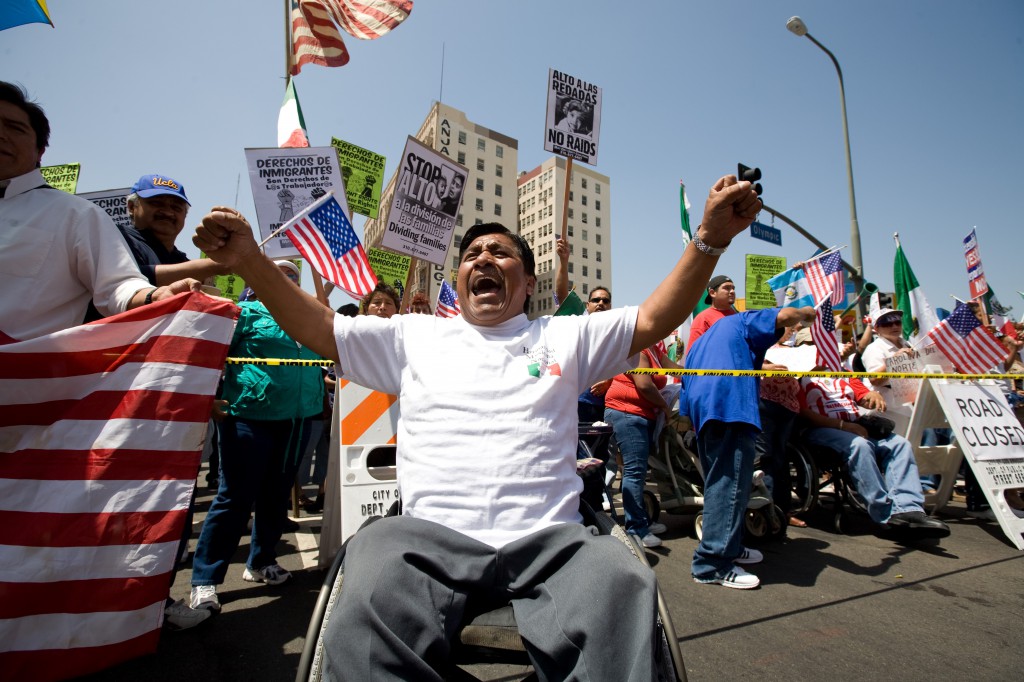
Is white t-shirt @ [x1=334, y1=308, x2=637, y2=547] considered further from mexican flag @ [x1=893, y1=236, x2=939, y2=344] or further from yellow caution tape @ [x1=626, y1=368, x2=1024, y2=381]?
mexican flag @ [x1=893, y1=236, x2=939, y2=344]

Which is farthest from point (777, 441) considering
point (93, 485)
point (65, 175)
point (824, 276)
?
point (65, 175)

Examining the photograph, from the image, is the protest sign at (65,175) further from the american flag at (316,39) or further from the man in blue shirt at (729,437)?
the man in blue shirt at (729,437)

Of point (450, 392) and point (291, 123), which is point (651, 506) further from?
point (291, 123)

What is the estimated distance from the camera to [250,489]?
320 cm

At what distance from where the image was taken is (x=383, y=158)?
7625mm

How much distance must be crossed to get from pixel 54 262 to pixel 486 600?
7.03 ft

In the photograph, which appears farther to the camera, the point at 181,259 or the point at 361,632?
the point at 181,259

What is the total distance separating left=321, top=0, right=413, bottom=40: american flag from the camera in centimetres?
719

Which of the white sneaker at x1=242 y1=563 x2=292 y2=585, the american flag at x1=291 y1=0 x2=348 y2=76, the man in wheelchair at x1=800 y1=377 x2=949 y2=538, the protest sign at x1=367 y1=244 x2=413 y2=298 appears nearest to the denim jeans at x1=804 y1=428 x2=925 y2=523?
the man in wheelchair at x1=800 y1=377 x2=949 y2=538

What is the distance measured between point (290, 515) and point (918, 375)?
6.37m

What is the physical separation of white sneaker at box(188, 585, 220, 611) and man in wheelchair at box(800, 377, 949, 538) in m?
4.87

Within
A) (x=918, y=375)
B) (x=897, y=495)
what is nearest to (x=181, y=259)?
(x=897, y=495)

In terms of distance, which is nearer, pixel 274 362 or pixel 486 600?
pixel 486 600

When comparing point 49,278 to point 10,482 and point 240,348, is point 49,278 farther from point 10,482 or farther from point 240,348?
point 240,348
